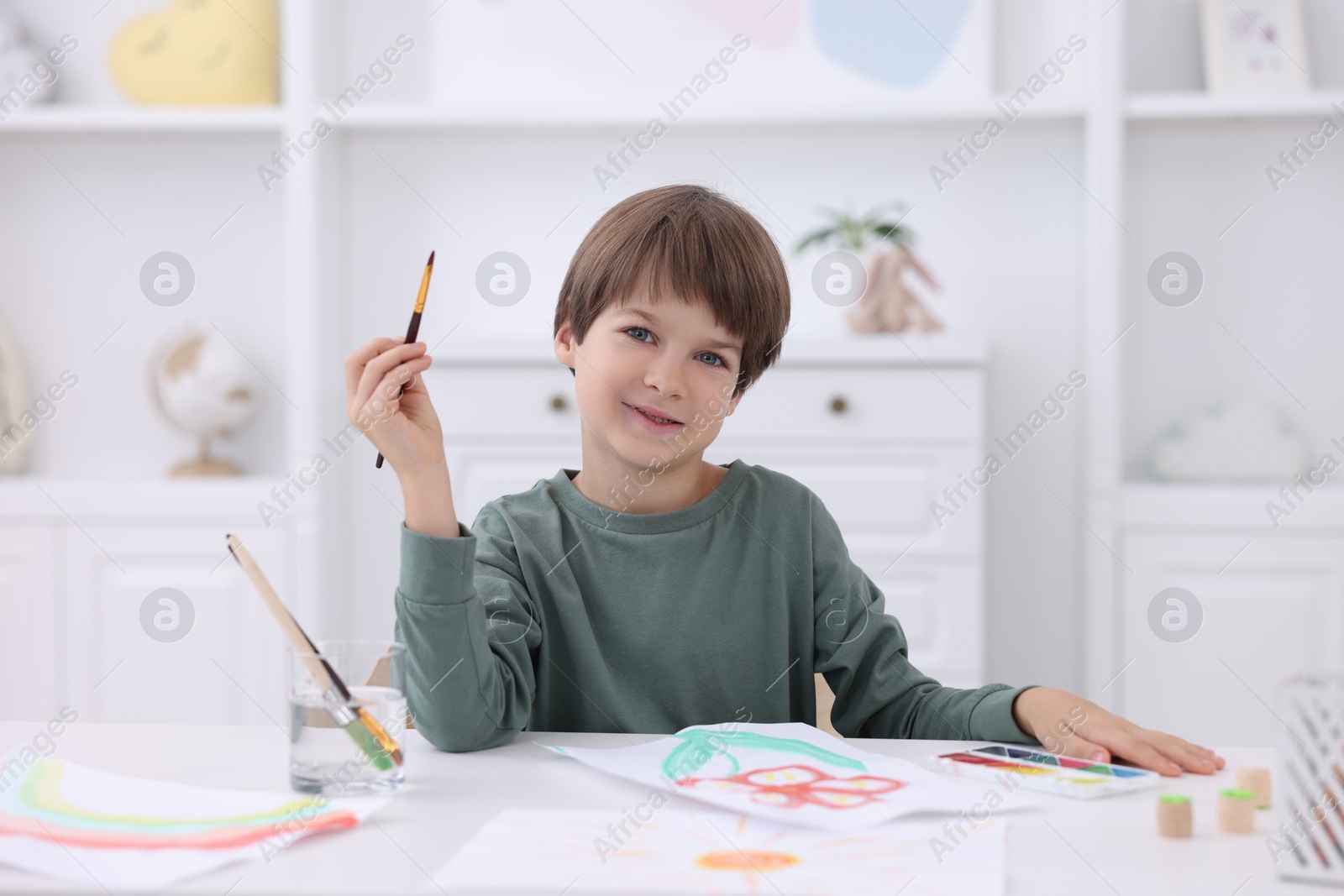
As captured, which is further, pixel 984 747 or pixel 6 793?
pixel 984 747

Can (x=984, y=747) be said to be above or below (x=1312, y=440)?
below

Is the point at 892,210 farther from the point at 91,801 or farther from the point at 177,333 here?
the point at 91,801

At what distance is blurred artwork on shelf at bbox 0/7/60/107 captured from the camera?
258cm

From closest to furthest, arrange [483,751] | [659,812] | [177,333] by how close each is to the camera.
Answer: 1. [659,812]
2. [483,751]
3. [177,333]

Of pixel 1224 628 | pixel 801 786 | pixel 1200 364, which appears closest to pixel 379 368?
pixel 801 786

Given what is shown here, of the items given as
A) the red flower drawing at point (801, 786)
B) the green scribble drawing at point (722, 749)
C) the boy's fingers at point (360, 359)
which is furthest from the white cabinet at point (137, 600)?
the red flower drawing at point (801, 786)

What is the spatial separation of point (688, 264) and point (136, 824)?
66cm

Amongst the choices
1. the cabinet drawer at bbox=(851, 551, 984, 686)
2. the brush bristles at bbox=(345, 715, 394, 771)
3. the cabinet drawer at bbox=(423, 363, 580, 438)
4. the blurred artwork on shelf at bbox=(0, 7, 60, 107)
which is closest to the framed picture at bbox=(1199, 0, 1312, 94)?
the cabinet drawer at bbox=(851, 551, 984, 686)

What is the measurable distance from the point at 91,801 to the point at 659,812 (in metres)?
0.34

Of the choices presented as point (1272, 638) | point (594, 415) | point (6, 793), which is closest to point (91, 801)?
point (6, 793)

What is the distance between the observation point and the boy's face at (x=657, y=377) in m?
1.12

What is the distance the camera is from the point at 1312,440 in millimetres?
2469

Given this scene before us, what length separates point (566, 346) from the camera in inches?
48.4

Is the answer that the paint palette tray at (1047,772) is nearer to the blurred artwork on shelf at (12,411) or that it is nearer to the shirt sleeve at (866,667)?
the shirt sleeve at (866,667)
